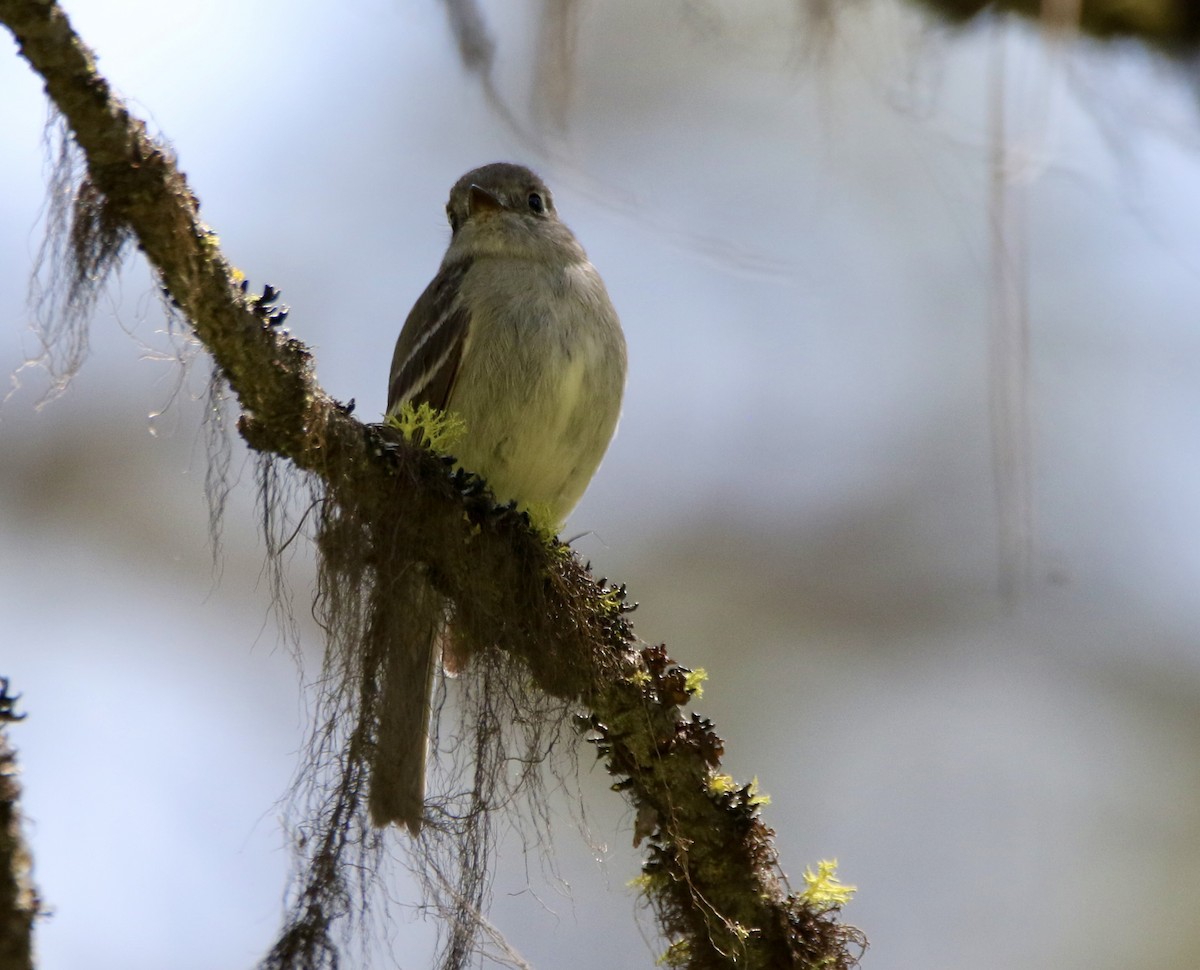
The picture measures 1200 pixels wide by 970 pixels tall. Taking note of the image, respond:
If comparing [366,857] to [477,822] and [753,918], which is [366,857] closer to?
[477,822]

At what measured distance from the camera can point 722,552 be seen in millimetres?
7629

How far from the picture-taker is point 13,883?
6.20ft

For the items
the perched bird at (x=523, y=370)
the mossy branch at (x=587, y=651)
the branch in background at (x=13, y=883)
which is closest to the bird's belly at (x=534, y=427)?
the perched bird at (x=523, y=370)

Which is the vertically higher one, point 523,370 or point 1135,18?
point 1135,18

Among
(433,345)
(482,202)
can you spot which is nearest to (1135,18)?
(482,202)

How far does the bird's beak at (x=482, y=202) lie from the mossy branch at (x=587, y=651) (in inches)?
76.1

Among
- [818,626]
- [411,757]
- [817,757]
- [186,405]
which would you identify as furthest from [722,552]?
[411,757]

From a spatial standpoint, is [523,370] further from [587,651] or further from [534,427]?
[587,651]

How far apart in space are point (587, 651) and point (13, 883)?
147cm

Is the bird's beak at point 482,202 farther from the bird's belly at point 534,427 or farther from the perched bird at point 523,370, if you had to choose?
the bird's belly at point 534,427

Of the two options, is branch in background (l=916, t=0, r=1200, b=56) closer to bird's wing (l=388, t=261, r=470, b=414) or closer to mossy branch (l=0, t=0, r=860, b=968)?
bird's wing (l=388, t=261, r=470, b=414)

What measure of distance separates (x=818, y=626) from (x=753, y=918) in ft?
15.4

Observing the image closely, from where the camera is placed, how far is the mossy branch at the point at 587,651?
2818 mm

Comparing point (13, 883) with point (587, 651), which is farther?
point (587, 651)
